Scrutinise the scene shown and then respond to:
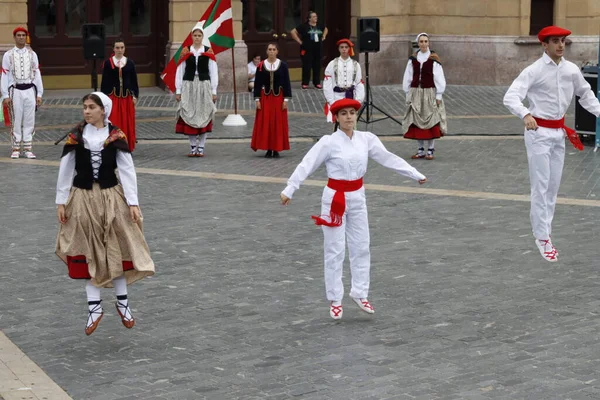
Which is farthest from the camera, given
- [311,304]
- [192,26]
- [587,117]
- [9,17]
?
[192,26]

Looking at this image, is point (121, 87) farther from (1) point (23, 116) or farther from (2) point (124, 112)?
(1) point (23, 116)

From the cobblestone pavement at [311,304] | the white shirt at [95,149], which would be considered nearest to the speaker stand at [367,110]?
the cobblestone pavement at [311,304]

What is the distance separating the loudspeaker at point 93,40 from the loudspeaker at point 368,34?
4.61 m

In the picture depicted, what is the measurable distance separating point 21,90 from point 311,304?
965 centimetres

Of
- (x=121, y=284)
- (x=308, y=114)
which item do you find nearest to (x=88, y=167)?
(x=121, y=284)

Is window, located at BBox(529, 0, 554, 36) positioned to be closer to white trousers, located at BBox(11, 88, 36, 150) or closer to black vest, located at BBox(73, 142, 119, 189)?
white trousers, located at BBox(11, 88, 36, 150)

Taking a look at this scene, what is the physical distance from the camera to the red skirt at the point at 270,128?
1845 cm

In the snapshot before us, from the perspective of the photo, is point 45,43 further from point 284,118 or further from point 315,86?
point 284,118

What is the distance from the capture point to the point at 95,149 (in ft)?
29.2

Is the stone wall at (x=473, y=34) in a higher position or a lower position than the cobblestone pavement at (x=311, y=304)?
higher

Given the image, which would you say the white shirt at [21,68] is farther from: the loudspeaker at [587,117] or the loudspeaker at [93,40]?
the loudspeaker at [587,117]

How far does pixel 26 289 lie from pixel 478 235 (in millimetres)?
4406

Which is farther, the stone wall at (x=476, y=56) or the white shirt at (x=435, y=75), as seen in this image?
the stone wall at (x=476, y=56)

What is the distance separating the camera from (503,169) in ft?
55.5
